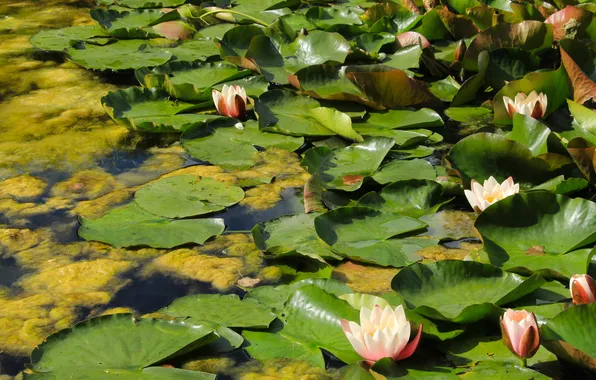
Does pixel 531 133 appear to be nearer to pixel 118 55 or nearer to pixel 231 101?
pixel 231 101

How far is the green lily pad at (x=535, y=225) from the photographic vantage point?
7.17 feet

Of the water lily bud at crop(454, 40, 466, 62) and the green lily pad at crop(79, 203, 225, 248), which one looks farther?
the water lily bud at crop(454, 40, 466, 62)

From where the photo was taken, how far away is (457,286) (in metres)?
2.03

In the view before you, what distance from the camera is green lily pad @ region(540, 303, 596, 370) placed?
1.71 meters

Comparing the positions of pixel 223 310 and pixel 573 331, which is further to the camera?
pixel 223 310

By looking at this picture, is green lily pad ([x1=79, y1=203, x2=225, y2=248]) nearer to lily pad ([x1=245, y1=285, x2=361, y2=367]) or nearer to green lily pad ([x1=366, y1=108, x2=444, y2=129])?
lily pad ([x1=245, y1=285, x2=361, y2=367])

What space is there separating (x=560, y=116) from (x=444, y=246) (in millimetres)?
1053

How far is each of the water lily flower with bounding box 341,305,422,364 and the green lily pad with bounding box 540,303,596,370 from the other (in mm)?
298

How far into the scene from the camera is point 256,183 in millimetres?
2840

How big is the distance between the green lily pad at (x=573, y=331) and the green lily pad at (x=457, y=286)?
0.53 feet

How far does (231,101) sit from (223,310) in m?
1.46

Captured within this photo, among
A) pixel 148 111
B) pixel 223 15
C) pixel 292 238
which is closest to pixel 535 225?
pixel 292 238

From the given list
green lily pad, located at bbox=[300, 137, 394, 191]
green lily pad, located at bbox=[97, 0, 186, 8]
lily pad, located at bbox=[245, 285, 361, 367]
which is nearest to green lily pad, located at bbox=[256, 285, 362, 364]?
lily pad, located at bbox=[245, 285, 361, 367]

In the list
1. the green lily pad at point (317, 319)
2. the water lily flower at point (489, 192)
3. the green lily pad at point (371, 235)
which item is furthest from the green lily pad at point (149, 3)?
the green lily pad at point (317, 319)
